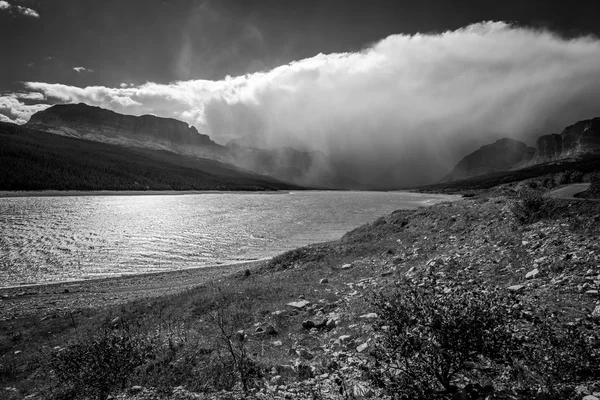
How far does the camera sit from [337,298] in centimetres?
1320

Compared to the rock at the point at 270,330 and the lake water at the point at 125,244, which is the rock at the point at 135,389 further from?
the lake water at the point at 125,244

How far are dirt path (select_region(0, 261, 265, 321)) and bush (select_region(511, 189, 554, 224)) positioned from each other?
22.7 meters

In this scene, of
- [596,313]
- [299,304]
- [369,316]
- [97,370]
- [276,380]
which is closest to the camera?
[596,313]

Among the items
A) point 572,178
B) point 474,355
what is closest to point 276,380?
point 474,355

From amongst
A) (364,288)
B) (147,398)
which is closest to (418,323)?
(147,398)

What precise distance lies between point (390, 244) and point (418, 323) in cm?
1687

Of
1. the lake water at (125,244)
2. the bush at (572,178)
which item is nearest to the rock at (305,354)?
the lake water at (125,244)

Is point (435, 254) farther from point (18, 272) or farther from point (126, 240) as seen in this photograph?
point (126, 240)

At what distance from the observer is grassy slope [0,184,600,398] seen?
798 cm

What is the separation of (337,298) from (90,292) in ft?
74.4

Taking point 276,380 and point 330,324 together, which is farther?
point 330,324

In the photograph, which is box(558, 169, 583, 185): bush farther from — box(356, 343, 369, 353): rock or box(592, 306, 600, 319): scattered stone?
box(356, 343, 369, 353): rock

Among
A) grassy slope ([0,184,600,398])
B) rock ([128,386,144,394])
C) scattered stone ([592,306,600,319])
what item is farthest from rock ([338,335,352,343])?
scattered stone ([592,306,600,319])

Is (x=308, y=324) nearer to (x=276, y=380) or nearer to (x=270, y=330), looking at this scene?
(x=270, y=330)
